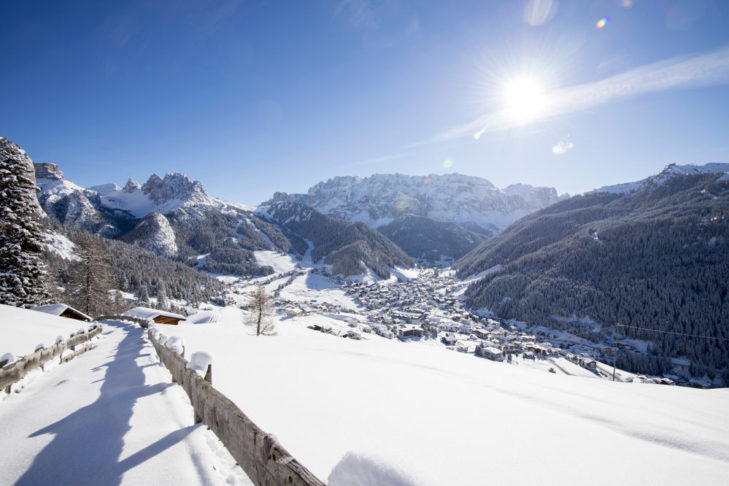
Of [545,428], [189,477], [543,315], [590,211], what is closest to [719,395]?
[545,428]

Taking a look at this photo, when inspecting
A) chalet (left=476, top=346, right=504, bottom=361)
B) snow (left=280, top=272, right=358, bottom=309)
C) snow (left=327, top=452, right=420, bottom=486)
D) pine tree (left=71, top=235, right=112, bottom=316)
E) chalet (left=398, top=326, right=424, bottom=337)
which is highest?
pine tree (left=71, top=235, right=112, bottom=316)

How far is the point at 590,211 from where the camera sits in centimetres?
19488

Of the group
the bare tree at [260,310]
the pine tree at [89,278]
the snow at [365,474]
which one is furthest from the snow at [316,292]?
the snow at [365,474]

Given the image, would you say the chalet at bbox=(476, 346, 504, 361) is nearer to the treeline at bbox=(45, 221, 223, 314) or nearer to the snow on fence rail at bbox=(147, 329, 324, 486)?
the snow on fence rail at bbox=(147, 329, 324, 486)

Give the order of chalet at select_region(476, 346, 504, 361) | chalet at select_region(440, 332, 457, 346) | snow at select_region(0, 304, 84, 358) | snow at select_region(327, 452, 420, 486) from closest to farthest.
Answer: snow at select_region(327, 452, 420, 486) < snow at select_region(0, 304, 84, 358) < chalet at select_region(476, 346, 504, 361) < chalet at select_region(440, 332, 457, 346)

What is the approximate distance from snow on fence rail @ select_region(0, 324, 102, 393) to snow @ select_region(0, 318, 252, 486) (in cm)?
48

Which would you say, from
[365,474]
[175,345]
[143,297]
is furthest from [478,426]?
[143,297]

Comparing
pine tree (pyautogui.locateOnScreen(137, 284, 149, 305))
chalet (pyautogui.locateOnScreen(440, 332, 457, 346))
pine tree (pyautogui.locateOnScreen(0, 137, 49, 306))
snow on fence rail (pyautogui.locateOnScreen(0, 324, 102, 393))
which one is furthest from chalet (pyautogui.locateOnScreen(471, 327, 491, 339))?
pine tree (pyautogui.locateOnScreen(137, 284, 149, 305))

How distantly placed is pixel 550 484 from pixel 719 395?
13.3 meters

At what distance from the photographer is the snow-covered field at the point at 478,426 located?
4457 mm

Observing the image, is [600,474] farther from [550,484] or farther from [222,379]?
[222,379]

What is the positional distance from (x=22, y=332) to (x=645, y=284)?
141 meters

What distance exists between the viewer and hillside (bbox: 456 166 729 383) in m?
78.1

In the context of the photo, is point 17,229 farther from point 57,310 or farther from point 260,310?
point 260,310
